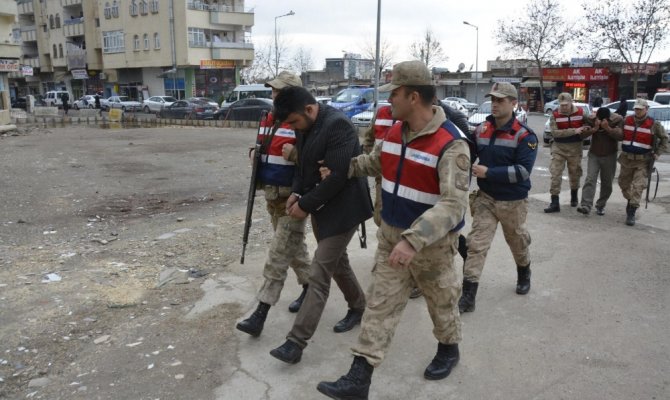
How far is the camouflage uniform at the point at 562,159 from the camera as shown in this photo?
768 centimetres

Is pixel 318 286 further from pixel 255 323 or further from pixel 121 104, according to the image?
pixel 121 104

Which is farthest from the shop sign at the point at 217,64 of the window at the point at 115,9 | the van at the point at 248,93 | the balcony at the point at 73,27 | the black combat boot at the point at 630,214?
the black combat boot at the point at 630,214

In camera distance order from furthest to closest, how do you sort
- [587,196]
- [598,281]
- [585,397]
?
[587,196] < [598,281] < [585,397]

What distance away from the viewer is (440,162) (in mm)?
2736

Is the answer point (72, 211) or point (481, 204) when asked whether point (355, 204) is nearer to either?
point (481, 204)

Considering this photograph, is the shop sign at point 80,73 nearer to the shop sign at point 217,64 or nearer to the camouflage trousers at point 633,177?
the shop sign at point 217,64

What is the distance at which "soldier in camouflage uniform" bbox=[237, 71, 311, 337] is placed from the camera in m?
3.76

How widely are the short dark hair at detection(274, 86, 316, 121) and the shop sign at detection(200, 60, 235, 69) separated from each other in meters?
45.9

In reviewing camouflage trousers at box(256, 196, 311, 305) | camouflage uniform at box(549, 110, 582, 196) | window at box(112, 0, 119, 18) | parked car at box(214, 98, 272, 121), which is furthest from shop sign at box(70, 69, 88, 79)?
camouflage trousers at box(256, 196, 311, 305)

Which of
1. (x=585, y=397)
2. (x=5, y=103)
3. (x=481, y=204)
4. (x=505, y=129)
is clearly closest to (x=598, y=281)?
(x=481, y=204)

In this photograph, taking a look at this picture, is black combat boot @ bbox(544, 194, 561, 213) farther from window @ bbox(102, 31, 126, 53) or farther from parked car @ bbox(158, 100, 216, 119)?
window @ bbox(102, 31, 126, 53)

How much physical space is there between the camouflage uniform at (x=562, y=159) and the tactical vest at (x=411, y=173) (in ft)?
17.4

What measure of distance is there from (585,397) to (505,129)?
6.87 feet

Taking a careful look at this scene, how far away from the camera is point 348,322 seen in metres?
3.93
